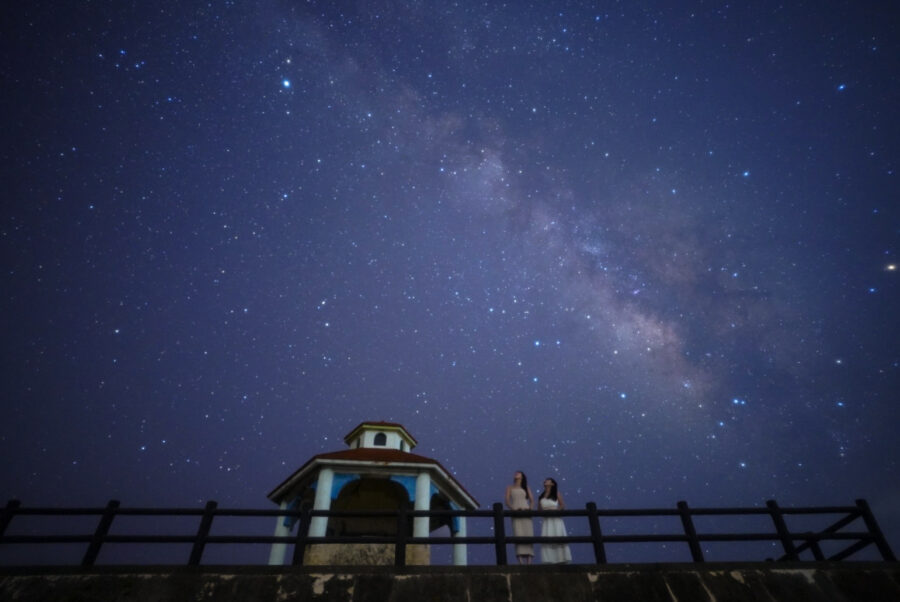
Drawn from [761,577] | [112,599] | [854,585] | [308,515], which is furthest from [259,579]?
[854,585]

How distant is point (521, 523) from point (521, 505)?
331mm

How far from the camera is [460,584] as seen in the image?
592 cm

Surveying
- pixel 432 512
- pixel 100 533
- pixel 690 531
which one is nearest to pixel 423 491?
pixel 432 512

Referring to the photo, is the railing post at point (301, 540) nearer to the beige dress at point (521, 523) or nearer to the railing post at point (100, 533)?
the railing post at point (100, 533)

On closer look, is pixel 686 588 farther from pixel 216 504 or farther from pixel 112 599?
pixel 112 599

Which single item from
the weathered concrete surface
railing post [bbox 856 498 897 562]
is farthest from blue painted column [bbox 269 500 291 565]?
railing post [bbox 856 498 897 562]

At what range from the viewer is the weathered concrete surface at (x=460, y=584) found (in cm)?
568

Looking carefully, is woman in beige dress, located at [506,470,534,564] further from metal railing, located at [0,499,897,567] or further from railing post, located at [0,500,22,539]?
railing post, located at [0,500,22,539]

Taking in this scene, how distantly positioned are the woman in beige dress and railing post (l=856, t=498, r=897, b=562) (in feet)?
16.7

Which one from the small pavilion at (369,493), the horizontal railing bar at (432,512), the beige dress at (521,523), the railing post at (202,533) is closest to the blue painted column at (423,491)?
the small pavilion at (369,493)

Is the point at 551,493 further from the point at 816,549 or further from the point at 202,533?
the point at 202,533

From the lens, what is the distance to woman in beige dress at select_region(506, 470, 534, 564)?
7.30 metres

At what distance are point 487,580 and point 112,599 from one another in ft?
15.4

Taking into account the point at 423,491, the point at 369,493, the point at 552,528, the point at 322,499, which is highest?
the point at 369,493
